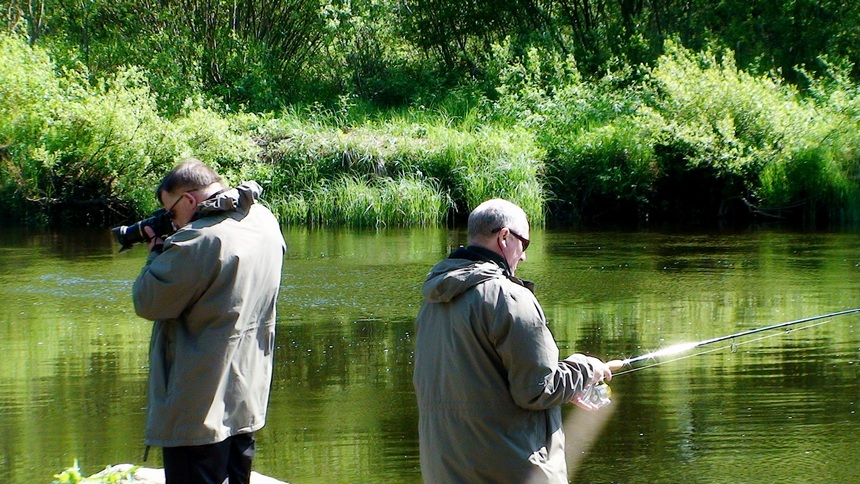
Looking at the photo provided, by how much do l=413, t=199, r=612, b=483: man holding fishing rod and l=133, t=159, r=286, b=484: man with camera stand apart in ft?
2.43

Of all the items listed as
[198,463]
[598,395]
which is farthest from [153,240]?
[598,395]

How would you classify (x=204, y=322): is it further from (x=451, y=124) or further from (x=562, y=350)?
(x=451, y=124)

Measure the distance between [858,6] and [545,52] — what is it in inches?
337

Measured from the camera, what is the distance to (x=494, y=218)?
11.1 ft

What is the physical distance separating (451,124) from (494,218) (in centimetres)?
2527

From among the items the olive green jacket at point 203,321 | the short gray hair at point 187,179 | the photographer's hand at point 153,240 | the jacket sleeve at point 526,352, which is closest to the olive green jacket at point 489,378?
the jacket sleeve at point 526,352

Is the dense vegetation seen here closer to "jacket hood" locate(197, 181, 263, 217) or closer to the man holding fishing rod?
"jacket hood" locate(197, 181, 263, 217)

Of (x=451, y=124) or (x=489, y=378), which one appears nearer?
(x=489, y=378)

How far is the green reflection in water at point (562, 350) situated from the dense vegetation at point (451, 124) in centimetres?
636

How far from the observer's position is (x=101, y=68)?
1251 inches

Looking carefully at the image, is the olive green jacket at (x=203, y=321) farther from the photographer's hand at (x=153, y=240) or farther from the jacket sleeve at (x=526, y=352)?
the jacket sleeve at (x=526, y=352)

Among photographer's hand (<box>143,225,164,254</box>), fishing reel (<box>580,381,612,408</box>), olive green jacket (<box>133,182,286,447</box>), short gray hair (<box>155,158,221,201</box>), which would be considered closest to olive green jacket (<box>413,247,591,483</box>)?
fishing reel (<box>580,381,612,408</box>)

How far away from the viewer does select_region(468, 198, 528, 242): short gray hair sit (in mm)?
3387

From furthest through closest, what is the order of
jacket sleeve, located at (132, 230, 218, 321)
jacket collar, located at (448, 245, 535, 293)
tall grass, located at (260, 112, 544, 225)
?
1. tall grass, located at (260, 112, 544, 225)
2. jacket sleeve, located at (132, 230, 218, 321)
3. jacket collar, located at (448, 245, 535, 293)
